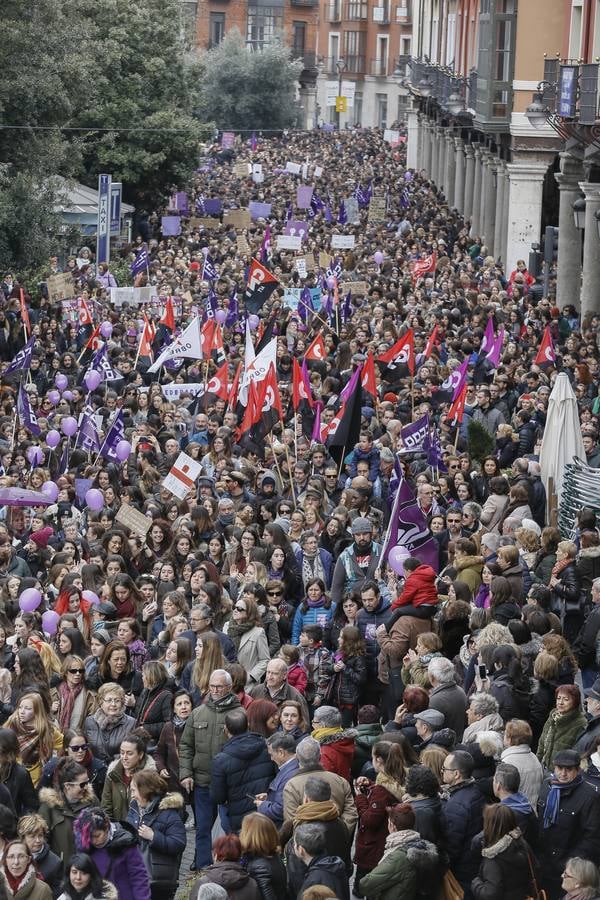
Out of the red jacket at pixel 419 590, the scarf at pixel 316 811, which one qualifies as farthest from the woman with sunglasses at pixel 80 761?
the red jacket at pixel 419 590

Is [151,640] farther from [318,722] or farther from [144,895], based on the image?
[144,895]

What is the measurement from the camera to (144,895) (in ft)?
28.6

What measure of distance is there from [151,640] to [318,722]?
2.77 meters

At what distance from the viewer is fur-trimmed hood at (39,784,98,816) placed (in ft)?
30.0

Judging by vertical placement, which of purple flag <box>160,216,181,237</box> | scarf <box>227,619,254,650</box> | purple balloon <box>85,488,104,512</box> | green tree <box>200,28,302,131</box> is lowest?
green tree <box>200,28,302,131</box>

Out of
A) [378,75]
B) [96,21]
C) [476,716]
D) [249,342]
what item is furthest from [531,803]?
[378,75]

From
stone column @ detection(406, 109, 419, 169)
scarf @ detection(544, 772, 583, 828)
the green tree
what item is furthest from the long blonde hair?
the green tree

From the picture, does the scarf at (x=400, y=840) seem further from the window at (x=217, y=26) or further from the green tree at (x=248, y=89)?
the window at (x=217, y=26)

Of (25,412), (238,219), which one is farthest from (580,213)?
(238,219)

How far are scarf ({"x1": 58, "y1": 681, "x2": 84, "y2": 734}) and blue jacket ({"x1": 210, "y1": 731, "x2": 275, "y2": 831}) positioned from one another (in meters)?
1.46

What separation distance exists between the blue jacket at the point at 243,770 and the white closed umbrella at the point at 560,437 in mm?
7679

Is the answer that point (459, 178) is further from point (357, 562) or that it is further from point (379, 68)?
point (379, 68)

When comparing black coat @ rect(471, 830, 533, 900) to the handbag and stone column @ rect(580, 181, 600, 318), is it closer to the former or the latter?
the handbag

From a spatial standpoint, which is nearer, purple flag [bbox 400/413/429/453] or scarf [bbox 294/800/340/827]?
scarf [bbox 294/800/340/827]
